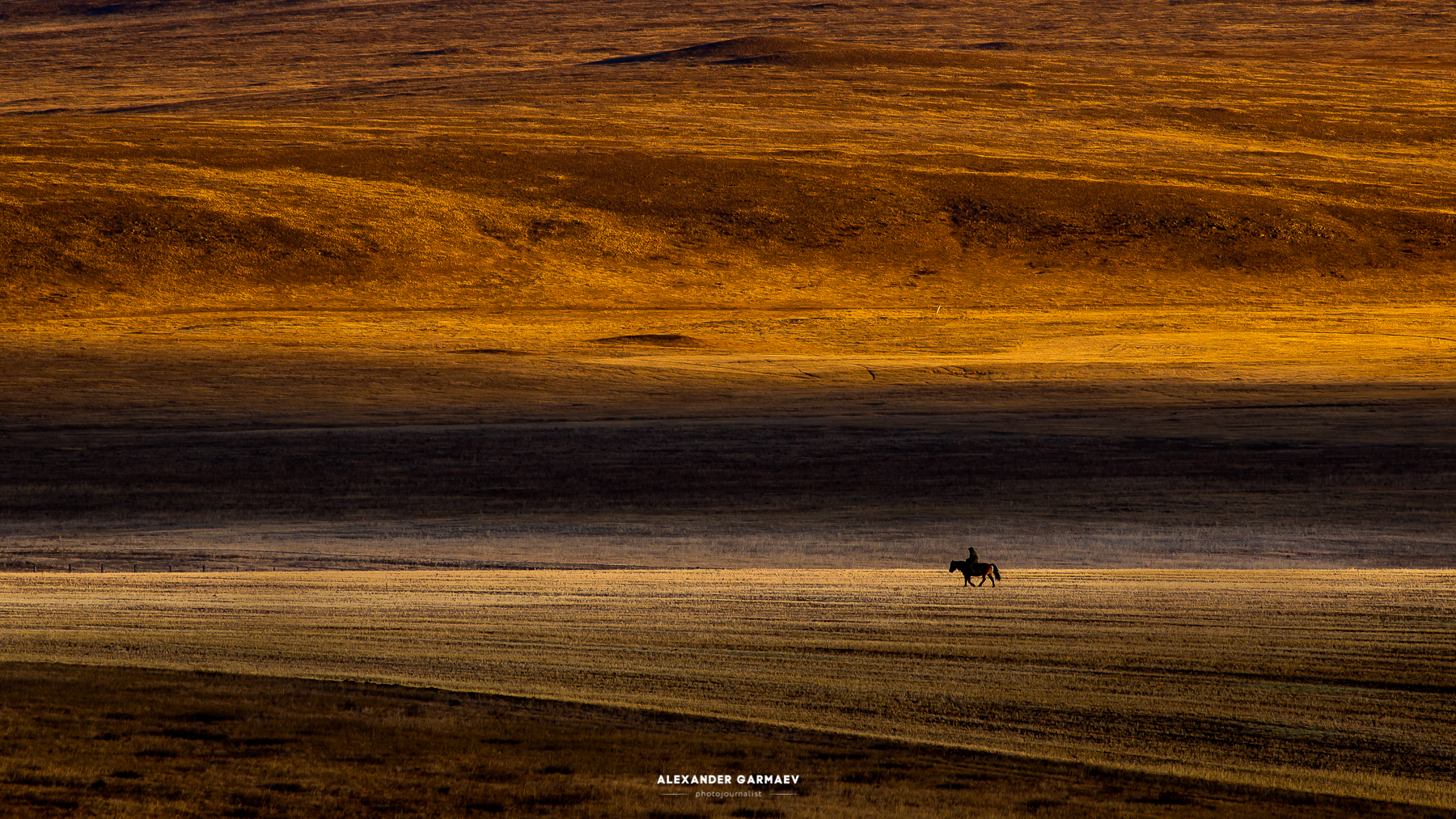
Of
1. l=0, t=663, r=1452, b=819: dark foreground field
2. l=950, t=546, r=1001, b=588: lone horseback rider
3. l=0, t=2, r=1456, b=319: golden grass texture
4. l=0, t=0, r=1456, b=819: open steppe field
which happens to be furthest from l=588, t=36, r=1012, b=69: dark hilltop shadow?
l=0, t=663, r=1452, b=819: dark foreground field

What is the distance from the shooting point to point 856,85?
6338 cm

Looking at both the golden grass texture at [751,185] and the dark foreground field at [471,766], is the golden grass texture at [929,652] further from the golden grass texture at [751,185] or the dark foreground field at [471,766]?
the golden grass texture at [751,185]

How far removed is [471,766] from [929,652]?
271 cm

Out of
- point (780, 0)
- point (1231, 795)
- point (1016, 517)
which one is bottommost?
point (1231, 795)

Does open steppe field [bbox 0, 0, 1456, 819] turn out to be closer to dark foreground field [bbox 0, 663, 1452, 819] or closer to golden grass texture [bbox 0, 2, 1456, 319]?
dark foreground field [bbox 0, 663, 1452, 819]

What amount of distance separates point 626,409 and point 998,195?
24.0 m

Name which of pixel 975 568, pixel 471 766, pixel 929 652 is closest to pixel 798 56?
pixel 975 568

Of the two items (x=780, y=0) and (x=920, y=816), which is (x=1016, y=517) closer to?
(x=920, y=816)

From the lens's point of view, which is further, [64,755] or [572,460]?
[572,460]

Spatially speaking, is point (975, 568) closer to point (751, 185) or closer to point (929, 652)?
point (929, 652)

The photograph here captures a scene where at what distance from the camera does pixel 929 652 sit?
708 cm

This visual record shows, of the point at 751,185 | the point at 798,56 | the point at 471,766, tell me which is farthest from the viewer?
the point at 798,56

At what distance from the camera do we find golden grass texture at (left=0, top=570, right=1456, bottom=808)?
5.69m

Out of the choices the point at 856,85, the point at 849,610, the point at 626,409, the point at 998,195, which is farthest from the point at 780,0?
the point at 849,610
